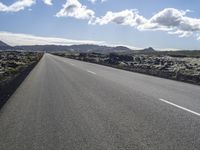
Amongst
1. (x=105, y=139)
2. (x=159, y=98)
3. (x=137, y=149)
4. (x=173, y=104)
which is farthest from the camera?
(x=159, y=98)

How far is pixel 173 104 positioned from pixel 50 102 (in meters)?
4.05

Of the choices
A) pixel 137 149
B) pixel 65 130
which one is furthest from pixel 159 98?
pixel 137 149

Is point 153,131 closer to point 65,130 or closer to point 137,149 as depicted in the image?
point 137,149

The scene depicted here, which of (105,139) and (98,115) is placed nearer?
(105,139)

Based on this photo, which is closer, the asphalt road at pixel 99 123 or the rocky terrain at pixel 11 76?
the asphalt road at pixel 99 123

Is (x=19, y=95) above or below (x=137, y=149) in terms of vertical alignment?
below

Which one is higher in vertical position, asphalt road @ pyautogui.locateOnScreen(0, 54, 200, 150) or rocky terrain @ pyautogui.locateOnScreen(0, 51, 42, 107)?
asphalt road @ pyautogui.locateOnScreen(0, 54, 200, 150)

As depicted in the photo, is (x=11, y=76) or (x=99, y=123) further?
(x=11, y=76)

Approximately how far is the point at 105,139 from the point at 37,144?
1283 millimetres

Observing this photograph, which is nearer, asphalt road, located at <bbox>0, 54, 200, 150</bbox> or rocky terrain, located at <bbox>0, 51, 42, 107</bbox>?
asphalt road, located at <bbox>0, 54, 200, 150</bbox>

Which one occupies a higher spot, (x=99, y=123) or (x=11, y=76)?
(x=99, y=123)

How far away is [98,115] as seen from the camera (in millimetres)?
9000

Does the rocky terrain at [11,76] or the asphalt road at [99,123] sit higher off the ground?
the asphalt road at [99,123]

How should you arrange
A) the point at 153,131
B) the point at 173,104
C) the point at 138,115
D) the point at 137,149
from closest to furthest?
the point at 137,149 < the point at 153,131 < the point at 138,115 < the point at 173,104
